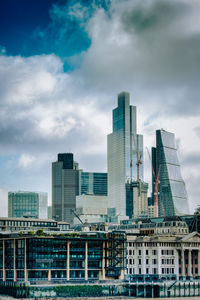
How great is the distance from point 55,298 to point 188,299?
42.9 meters

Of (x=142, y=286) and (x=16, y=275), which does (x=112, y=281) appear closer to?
(x=142, y=286)

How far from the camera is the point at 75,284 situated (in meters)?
190

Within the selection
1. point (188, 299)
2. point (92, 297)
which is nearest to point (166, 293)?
point (188, 299)

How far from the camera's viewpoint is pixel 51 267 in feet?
648

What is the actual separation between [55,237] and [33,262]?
34.8 feet

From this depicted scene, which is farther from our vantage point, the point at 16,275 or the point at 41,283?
the point at 16,275

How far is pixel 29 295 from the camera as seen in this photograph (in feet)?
591

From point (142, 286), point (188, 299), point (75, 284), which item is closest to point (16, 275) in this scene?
point (75, 284)

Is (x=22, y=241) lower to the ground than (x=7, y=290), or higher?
higher

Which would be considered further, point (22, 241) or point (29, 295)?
point (22, 241)

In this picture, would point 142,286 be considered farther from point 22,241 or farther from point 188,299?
point 22,241

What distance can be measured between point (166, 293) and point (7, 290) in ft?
165

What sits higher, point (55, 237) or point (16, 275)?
point (55, 237)

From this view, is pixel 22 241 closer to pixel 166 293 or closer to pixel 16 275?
pixel 16 275
